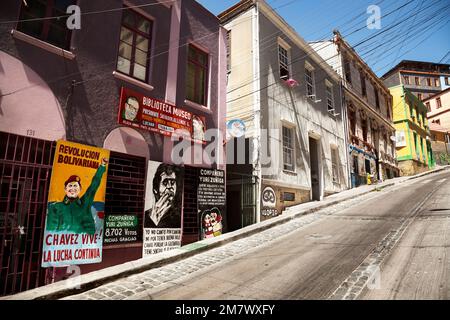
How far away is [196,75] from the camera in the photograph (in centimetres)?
1027

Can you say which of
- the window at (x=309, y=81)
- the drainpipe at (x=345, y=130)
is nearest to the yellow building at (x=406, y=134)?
the drainpipe at (x=345, y=130)

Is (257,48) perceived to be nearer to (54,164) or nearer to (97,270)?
(54,164)

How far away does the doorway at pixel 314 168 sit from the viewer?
16844 millimetres

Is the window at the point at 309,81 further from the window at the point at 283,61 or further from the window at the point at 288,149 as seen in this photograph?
the window at the point at 288,149

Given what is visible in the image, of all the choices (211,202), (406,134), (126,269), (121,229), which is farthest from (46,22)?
(406,134)

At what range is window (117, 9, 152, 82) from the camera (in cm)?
800

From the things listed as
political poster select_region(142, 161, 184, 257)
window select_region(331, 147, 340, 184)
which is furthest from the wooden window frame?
window select_region(331, 147, 340, 184)

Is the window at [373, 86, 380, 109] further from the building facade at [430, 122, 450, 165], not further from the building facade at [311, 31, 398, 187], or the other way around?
the building facade at [430, 122, 450, 165]

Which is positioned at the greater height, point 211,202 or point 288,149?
point 288,149

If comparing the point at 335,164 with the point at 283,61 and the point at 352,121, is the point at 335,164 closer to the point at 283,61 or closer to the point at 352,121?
the point at 352,121

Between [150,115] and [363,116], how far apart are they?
2103 cm

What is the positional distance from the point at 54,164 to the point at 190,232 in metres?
4.33

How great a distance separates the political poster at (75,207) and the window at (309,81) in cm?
1329

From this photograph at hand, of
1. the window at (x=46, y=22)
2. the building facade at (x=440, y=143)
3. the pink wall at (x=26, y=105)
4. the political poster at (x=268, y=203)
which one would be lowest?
the political poster at (x=268, y=203)
